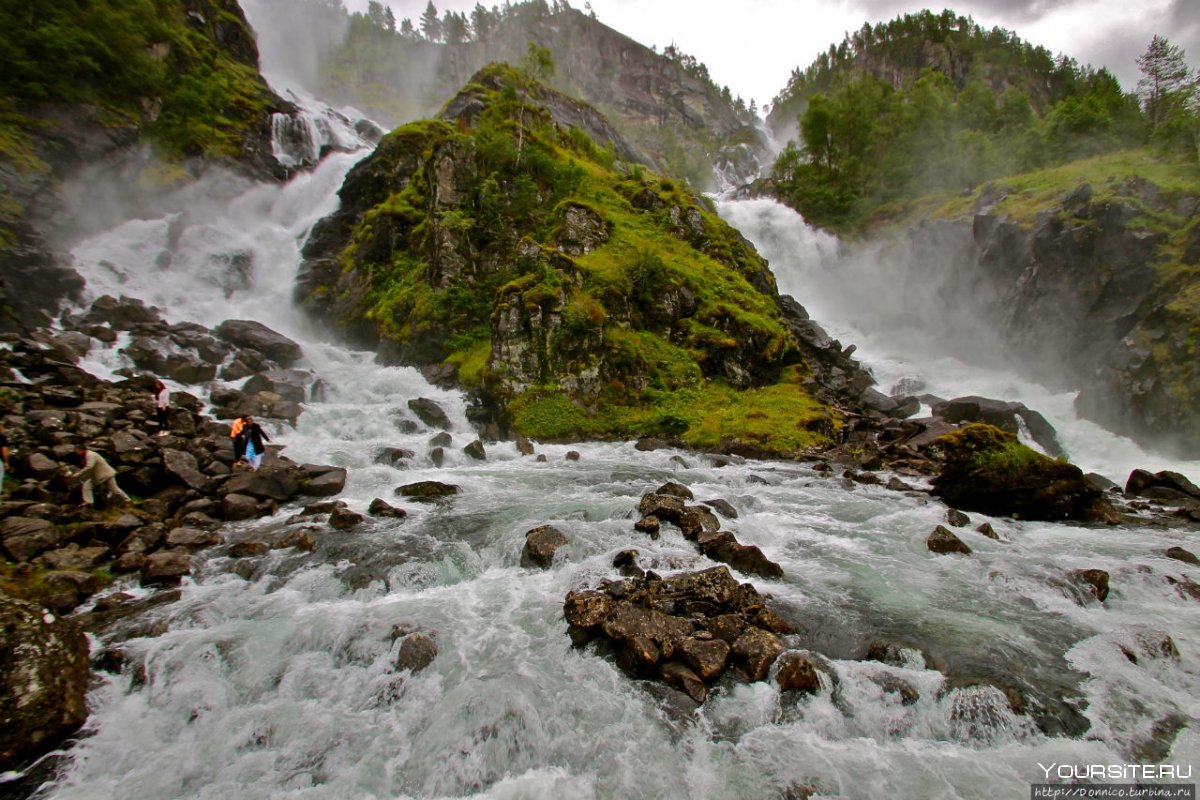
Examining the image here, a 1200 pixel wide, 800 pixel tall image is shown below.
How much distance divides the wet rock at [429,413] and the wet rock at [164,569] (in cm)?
1261

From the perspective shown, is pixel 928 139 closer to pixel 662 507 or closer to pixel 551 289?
pixel 551 289

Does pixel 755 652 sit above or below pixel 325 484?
above

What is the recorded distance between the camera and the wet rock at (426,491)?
13680 mm

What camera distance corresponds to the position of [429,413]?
21.8m

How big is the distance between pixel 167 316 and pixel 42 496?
22140 mm

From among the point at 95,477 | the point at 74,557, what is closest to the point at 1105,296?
the point at 74,557

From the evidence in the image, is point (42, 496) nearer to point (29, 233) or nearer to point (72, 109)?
point (29, 233)

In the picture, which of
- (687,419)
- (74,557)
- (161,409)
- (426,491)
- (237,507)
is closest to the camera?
(74,557)

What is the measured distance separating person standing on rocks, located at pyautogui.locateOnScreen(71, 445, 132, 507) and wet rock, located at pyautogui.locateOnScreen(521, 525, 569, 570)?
9.06 meters

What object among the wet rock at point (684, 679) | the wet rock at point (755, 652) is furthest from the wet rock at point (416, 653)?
the wet rock at point (755, 652)

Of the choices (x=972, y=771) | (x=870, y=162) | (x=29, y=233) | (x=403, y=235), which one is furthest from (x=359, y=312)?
(x=870, y=162)

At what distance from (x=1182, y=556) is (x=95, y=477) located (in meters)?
22.8

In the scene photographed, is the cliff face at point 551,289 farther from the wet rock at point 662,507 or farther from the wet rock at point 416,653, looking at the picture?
the wet rock at point 416,653

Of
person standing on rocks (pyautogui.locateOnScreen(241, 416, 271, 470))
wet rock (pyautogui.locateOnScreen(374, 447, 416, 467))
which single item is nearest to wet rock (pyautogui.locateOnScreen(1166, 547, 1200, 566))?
wet rock (pyautogui.locateOnScreen(374, 447, 416, 467))
